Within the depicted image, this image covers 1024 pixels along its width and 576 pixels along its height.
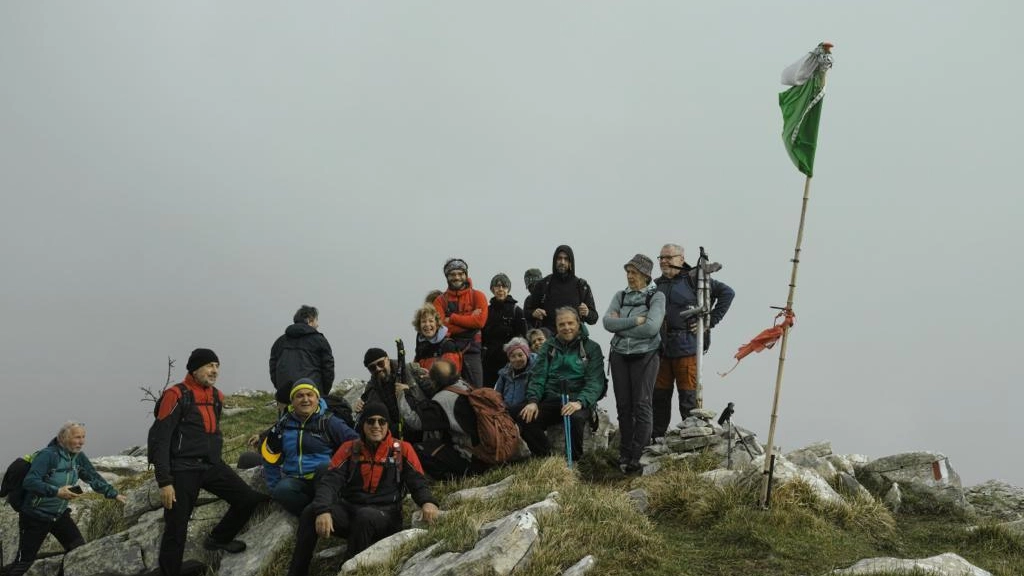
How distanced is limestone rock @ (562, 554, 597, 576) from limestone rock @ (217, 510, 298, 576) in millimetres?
4171

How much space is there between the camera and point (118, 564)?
10.2 metres

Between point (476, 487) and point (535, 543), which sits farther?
point (476, 487)

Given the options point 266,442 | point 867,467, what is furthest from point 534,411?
point 867,467

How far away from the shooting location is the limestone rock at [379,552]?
25.5 ft

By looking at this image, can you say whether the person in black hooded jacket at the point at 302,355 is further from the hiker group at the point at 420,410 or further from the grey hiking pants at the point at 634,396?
the grey hiking pants at the point at 634,396

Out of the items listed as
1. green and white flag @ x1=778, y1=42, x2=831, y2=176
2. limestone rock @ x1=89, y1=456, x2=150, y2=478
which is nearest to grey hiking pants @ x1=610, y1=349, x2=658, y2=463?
green and white flag @ x1=778, y1=42, x2=831, y2=176

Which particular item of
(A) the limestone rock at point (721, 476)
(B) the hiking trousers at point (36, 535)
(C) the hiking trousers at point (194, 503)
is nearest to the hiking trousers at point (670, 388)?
(A) the limestone rock at point (721, 476)

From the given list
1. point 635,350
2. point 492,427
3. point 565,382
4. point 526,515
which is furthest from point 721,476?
point 526,515

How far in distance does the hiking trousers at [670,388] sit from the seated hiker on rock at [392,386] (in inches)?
153

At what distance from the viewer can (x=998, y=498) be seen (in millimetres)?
13039

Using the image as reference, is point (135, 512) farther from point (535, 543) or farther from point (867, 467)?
point (867, 467)

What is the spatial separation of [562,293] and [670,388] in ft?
8.01

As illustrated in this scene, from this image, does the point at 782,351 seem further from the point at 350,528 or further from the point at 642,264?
the point at 350,528

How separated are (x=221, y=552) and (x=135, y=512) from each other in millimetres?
2592
